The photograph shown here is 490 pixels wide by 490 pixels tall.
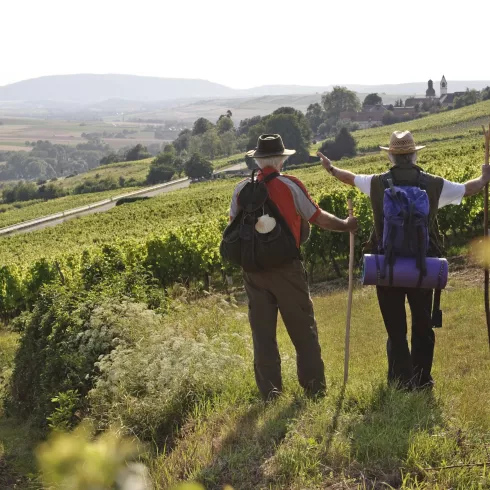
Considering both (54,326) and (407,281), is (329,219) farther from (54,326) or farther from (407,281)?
(54,326)

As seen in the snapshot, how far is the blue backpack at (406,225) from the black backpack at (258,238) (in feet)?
2.43

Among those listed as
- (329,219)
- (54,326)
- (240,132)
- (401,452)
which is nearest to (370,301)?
(54,326)

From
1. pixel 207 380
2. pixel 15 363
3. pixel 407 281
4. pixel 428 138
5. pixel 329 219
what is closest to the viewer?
pixel 407 281

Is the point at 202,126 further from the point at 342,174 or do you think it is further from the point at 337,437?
the point at 337,437

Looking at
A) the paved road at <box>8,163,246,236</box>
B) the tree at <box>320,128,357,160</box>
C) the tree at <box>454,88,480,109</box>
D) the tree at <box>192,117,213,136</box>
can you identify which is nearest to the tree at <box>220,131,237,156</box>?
the tree at <box>192,117,213,136</box>

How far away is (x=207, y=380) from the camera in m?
5.55

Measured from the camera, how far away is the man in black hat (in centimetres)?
497

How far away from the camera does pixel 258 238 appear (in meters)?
4.83

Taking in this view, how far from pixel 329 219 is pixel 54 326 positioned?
4349 millimetres

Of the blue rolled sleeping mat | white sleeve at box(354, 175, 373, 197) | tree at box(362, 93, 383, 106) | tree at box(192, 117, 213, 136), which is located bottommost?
the blue rolled sleeping mat

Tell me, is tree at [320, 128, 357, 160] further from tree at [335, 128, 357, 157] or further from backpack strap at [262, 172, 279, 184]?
backpack strap at [262, 172, 279, 184]

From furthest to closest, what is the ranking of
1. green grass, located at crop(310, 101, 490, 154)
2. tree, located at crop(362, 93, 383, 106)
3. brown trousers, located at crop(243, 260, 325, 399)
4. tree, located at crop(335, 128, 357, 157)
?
tree, located at crop(362, 93, 383, 106)
tree, located at crop(335, 128, 357, 157)
green grass, located at crop(310, 101, 490, 154)
brown trousers, located at crop(243, 260, 325, 399)

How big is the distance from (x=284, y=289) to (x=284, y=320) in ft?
0.97

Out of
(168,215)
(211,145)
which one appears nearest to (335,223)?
(168,215)
